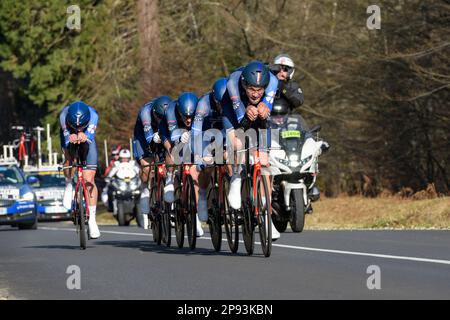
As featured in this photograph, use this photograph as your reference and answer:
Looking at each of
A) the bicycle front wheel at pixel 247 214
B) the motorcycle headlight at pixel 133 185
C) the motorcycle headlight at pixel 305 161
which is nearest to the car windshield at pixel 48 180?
the motorcycle headlight at pixel 133 185

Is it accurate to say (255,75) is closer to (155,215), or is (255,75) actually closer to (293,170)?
(155,215)

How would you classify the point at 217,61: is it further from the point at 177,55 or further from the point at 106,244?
the point at 106,244

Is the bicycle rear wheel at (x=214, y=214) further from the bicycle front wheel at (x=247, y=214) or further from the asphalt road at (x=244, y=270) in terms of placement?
the bicycle front wheel at (x=247, y=214)

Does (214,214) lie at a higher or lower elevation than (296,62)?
lower

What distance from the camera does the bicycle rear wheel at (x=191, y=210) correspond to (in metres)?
15.8

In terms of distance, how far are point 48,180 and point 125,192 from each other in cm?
738

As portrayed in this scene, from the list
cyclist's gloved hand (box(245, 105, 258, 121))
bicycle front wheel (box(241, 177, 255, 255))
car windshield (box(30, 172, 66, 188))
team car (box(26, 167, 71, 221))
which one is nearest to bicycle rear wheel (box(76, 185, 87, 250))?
bicycle front wheel (box(241, 177, 255, 255))

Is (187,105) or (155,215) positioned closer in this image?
(187,105)

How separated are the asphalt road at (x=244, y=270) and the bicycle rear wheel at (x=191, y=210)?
0.25 m

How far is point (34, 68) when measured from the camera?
5203cm

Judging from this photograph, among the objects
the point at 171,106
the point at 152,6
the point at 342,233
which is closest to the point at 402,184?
the point at 152,6

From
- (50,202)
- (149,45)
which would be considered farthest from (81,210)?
(149,45)

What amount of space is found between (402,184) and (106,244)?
19.7 metres

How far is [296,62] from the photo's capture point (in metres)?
40.0
